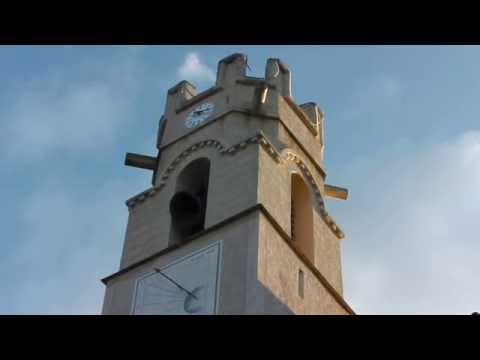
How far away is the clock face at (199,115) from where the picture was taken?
19.9 m

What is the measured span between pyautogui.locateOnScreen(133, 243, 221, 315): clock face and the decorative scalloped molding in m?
2.85

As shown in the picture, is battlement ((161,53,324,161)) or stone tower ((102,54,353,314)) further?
battlement ((161,53,324,161))

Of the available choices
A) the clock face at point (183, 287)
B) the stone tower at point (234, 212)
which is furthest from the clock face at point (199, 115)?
the clock face at point (183, 287)

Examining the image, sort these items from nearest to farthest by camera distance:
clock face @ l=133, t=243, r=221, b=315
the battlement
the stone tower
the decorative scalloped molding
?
clock face @ l=133, t=243, r=221, b=315, the stone tower, the decorative scalloped molding, the battlement

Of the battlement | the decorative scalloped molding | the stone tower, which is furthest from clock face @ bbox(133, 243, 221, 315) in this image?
the battlement

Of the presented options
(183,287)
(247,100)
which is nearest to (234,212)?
(183,287)

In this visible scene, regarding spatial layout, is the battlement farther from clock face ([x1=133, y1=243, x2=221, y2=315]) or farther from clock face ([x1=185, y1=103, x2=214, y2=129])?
clock face ([x1=133, y1=243, x2=221, y2=315])

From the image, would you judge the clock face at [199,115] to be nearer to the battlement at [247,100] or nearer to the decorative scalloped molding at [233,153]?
the battlement at [247,100]

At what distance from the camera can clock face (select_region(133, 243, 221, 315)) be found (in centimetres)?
1481
